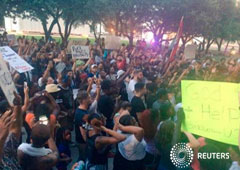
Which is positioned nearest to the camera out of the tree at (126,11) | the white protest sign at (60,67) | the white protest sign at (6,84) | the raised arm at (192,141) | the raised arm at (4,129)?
the raised arm at (4,129)

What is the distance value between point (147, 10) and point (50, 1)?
26.6ft

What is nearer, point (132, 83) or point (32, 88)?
point (32, 88)

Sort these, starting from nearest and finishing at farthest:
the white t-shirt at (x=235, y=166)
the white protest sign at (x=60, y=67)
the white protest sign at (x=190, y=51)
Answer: the white t-shirt at (x=235, y=166) < the white protest sign at (x=60, y=67) < the white protest sign at (x=190, y=51)

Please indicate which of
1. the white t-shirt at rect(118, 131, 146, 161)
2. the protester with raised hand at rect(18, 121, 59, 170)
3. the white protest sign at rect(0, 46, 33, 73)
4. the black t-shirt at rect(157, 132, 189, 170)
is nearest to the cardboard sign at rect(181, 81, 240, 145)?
the black t-shirt at rect(157, 132, 189, 170)

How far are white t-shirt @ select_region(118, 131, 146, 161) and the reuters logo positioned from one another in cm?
40

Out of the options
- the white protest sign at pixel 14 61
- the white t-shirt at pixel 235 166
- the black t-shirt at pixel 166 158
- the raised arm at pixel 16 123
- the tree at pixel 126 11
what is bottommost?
the black t-shirt at pixel 166 158

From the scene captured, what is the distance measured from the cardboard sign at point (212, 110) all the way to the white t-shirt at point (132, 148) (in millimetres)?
658

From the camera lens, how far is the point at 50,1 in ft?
61.5

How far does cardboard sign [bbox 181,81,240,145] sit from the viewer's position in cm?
291

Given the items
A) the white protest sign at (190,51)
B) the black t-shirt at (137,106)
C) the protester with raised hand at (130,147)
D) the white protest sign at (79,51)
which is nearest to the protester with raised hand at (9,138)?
the protester with raised hand at (130,147)

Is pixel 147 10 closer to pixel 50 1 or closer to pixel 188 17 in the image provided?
pixel 188 17

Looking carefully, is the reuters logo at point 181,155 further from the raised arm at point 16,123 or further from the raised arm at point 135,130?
the raised arm at point 16,123

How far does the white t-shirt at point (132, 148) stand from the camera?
3537mm

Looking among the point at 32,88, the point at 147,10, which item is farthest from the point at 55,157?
the point at 147,10
